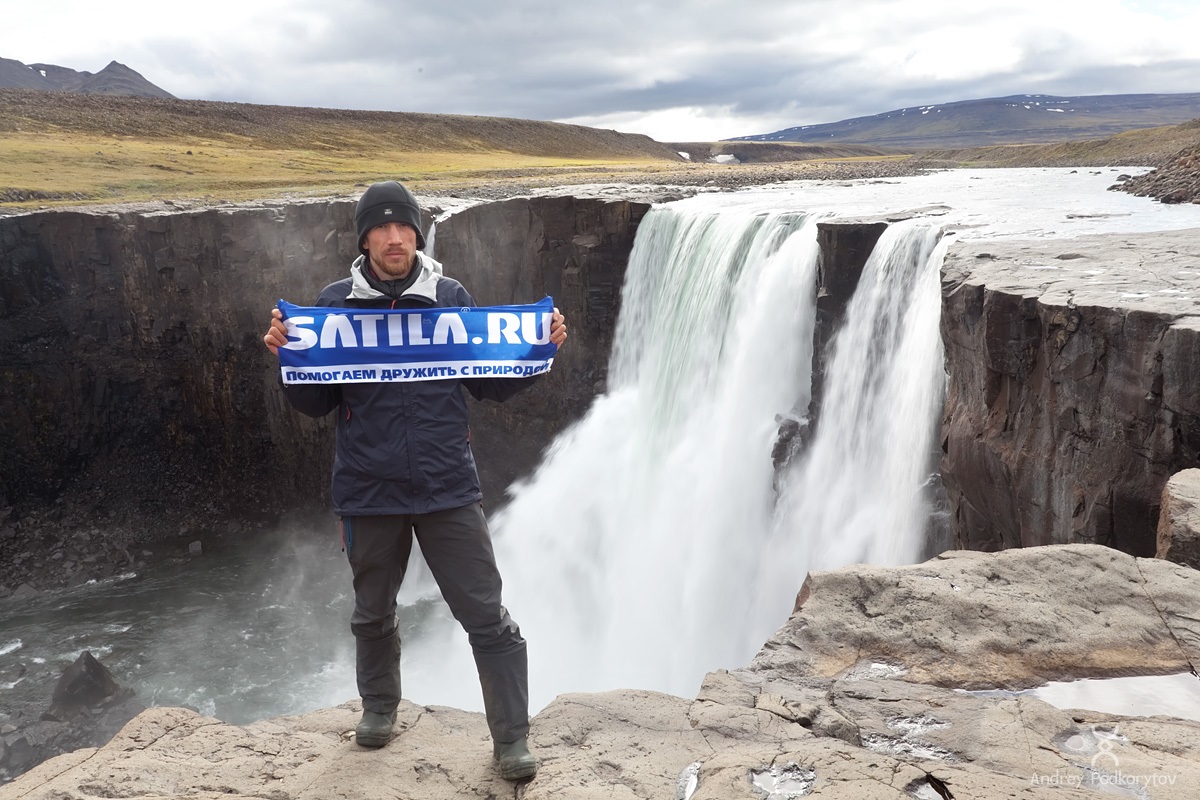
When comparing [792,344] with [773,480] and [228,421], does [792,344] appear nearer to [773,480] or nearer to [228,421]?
[773,480]

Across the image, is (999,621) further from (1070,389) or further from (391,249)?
(391,249)

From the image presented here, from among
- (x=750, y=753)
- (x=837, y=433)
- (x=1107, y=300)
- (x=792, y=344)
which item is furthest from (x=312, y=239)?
(x=750, y=753)

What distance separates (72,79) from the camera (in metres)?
165

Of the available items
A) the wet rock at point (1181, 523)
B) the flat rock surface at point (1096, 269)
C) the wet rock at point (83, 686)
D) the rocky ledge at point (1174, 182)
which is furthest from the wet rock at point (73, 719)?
the rocky ledge at point (1174, 182)

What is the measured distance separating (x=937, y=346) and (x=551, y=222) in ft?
40.7

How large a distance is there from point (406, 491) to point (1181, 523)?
4425mm

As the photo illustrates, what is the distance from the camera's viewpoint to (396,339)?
13.3ft

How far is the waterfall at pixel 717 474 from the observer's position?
1042cm

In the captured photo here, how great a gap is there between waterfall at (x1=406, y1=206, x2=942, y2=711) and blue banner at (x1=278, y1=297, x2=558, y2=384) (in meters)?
6.43

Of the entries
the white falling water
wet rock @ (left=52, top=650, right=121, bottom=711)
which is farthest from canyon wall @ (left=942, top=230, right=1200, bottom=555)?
wet rock @ (left=52, top=650, right=121, bottom=711)

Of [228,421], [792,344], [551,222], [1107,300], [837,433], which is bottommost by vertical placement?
[228,421]

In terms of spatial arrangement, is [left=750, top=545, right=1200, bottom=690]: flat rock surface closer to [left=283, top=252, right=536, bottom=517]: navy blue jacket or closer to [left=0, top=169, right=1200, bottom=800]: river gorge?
[left=0, top=169, right=1200, bottom=800]: river gorge

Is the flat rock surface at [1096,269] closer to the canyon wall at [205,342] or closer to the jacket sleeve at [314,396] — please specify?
the jacket sleeve at [314,396]

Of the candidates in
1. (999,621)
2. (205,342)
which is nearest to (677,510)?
(999,621)
